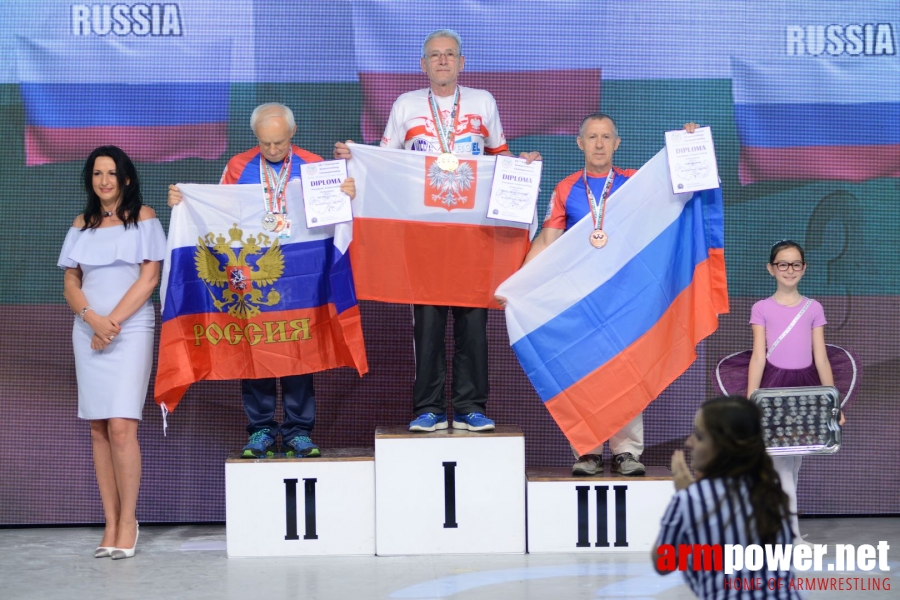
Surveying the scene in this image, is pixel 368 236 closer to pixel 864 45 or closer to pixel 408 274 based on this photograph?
pixel 408 274

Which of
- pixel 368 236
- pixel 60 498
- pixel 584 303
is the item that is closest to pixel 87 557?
pixel 60 498

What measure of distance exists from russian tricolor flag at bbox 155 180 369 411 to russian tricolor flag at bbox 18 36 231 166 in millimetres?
809

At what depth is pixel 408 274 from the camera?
400 centimetres

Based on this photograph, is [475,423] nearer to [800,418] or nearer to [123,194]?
[800,418]

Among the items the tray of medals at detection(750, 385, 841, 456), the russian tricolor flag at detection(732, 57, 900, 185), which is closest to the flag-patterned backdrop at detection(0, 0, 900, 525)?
the russian tricolor flag at detection(732, 57, 900, 185)

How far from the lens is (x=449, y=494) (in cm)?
381

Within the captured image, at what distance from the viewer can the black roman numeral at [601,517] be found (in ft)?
12.5

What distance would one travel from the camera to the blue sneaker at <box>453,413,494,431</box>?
3863 mm

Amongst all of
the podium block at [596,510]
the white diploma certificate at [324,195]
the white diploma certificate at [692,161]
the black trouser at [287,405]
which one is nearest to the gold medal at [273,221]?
the white diploma certificate at [324,195]

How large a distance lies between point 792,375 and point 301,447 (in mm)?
1805

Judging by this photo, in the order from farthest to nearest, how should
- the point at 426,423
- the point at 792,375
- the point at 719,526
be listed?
the point at 426,423
the point at 792,375
the point at 719,526

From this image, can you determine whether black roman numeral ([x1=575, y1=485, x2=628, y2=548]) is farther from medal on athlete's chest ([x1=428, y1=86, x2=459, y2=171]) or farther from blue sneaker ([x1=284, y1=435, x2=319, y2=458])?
medal on athlete's chest ([x1=428, y1=86, x2=459, y2=171])

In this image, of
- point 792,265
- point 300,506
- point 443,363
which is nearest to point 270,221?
point 443,363

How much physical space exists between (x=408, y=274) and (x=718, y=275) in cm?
115
